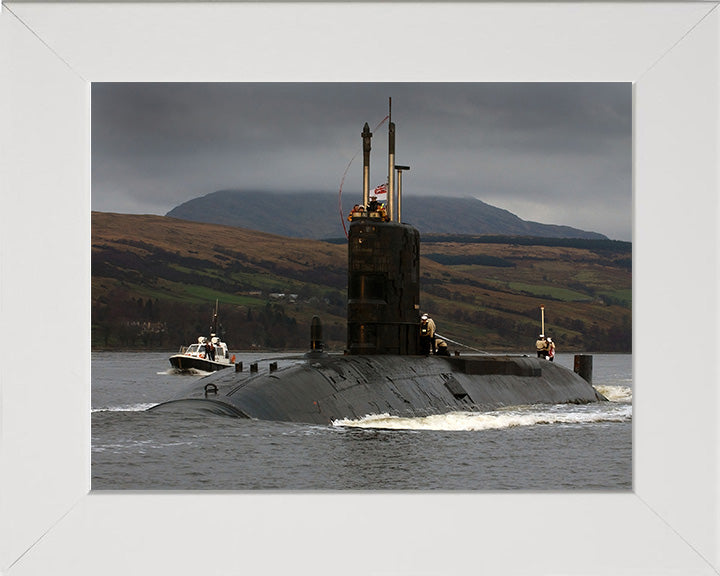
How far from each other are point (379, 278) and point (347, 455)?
5379mm

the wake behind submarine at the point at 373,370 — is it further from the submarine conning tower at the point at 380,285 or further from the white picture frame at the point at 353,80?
the white picture frame at the point at 353,80

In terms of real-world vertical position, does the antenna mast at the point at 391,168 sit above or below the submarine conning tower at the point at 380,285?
above

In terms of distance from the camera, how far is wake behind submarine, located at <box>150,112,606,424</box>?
1478cm

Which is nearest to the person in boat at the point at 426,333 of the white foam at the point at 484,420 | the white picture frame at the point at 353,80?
the white foam at the point at 484,420

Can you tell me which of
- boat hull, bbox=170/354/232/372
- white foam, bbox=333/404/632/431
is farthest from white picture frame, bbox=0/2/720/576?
boat hull, bbox=170/354/232/372

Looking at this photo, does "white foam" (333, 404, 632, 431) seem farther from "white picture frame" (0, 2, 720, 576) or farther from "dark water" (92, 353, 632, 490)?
"white picture frame" (0, 2, 720, 576)

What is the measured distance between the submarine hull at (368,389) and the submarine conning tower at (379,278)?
1.26 ft

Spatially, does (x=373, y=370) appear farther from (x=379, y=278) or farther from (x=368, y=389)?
(x=379, y=278)

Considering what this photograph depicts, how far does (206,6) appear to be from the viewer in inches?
257

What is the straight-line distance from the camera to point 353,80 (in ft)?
25.2

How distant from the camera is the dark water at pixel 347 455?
10953 millimetres

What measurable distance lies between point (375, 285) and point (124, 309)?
226 ft
